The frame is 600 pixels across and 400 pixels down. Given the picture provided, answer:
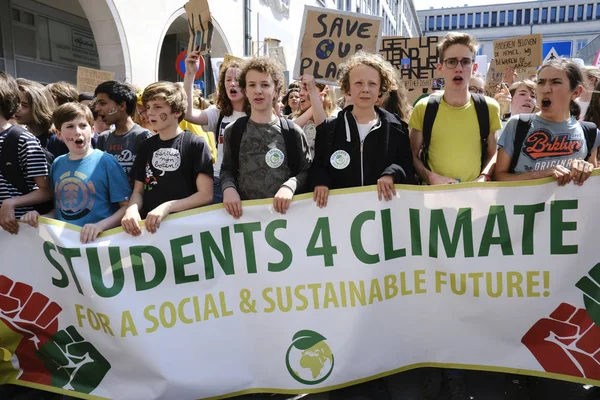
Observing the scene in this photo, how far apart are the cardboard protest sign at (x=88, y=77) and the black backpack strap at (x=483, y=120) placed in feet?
15.7

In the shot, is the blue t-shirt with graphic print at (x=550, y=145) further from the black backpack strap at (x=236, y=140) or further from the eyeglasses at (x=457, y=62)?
the black backpack strap at (x=236, y=140)

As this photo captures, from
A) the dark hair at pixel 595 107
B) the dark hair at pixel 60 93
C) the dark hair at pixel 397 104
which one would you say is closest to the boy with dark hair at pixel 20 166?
the dark hair at pixel 60 93

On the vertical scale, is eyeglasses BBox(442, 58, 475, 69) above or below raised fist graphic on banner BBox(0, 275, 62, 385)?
above

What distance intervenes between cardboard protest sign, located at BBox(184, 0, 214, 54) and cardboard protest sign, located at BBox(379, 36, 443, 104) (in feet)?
8.20

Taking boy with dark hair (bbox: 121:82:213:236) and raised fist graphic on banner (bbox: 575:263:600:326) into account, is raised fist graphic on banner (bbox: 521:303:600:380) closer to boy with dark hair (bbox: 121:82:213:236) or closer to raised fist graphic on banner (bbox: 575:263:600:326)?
raised fist graphic on banner (bbox: 575:263:600:326)

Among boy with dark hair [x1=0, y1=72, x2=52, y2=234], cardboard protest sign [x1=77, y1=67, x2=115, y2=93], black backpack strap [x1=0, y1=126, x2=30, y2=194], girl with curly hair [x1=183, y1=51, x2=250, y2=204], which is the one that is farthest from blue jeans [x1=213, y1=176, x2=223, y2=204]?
cardboard protest sign [x1=77, y1=67, x2=115, y2=93]

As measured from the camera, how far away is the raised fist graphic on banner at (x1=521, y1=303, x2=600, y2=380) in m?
2.60

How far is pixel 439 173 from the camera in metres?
3.01

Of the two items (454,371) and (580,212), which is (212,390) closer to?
(454,371)

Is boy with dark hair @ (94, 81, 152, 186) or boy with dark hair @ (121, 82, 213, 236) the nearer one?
boy with dark hair @ (121, 82, 213, 236)

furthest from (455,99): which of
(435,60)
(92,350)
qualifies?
(435,60)

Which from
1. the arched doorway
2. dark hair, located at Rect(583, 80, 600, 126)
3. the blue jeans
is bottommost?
the blue jeans

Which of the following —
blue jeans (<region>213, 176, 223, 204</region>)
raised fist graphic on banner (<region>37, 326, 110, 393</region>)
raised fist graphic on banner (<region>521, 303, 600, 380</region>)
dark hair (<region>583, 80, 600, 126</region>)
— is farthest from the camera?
blue jeans (<region>213, 176, 223, 204</region>)

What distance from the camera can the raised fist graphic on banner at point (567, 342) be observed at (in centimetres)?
260
